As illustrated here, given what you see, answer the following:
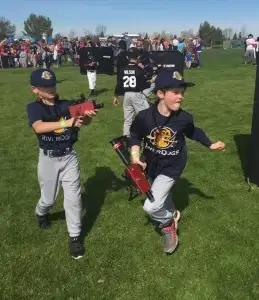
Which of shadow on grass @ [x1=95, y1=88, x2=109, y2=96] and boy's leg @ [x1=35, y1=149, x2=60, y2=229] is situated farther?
shadow on grass @ [x1=95, y1=88, x2=109, y2=96]

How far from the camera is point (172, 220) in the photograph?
4.46 metres

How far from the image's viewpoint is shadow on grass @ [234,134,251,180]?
7016 mm

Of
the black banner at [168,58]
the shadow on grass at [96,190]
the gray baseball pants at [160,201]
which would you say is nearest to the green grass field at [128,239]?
the shadow on grass at [96,190]

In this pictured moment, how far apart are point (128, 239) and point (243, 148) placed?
4128mm

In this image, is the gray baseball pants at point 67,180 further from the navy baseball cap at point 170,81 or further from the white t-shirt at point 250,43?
the white t-shirt at point 250,43

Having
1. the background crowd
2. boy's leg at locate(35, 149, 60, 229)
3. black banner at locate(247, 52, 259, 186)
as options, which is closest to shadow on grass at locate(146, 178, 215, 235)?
black banner at locate(247, 52, 259, 186)

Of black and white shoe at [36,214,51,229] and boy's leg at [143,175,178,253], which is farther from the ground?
boy's leg at [143,175,178,253]

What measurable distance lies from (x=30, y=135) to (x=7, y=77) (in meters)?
14.8

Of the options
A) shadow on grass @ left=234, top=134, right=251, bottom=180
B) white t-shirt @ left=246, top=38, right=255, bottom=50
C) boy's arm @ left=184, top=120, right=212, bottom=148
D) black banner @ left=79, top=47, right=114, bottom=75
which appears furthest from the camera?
white t-shirt @ left=246, top=38, right=255, bottom=50

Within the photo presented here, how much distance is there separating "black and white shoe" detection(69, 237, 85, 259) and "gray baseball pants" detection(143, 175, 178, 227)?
36.2 inches

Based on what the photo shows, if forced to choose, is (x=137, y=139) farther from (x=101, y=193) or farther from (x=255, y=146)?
(x=255, y=146)

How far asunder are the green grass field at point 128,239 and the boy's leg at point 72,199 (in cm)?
14

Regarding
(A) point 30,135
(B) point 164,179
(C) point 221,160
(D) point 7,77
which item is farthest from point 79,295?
(D) point 7,77

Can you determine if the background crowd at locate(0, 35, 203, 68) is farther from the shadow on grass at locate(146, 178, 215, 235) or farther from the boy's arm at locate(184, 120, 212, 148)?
the boy's arm at locate(184, 120, 212, 148)
